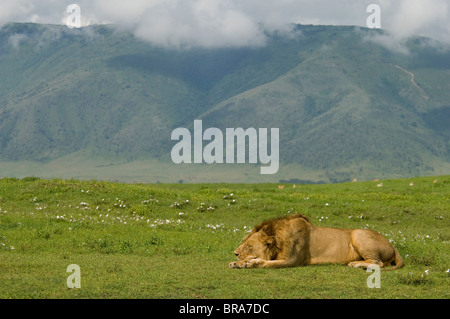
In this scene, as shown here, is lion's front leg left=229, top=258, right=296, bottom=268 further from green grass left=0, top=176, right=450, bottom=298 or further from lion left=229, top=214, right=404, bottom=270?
green grass left=0, top=176, right=450, bottom=298

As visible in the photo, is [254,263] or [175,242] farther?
[175,242]

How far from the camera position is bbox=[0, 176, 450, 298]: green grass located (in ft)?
45.4

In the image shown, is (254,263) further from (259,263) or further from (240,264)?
(240,264)

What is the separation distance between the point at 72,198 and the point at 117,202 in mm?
2638

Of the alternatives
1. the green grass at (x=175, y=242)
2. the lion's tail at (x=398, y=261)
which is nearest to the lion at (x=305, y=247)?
the lion's tail at (x=398, y=261)

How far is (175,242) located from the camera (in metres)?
22.2

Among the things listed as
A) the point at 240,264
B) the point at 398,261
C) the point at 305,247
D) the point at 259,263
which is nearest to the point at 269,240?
the point at 259,263

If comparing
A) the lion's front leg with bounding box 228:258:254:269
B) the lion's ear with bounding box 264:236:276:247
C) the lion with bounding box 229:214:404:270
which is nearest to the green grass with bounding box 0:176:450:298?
the lion's front leg with bounding box 228:258:254:269

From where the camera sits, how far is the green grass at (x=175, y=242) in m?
13.8

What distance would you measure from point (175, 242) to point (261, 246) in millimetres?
6099

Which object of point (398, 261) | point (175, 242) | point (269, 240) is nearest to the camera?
point (269, 240)

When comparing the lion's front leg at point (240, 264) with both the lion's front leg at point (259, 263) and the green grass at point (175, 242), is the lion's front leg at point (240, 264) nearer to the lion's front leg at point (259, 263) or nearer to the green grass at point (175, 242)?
the lion's front leg at point (259, 263)

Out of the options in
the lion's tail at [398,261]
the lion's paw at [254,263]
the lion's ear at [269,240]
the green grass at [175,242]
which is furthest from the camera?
the lion's tail at [398,261]
